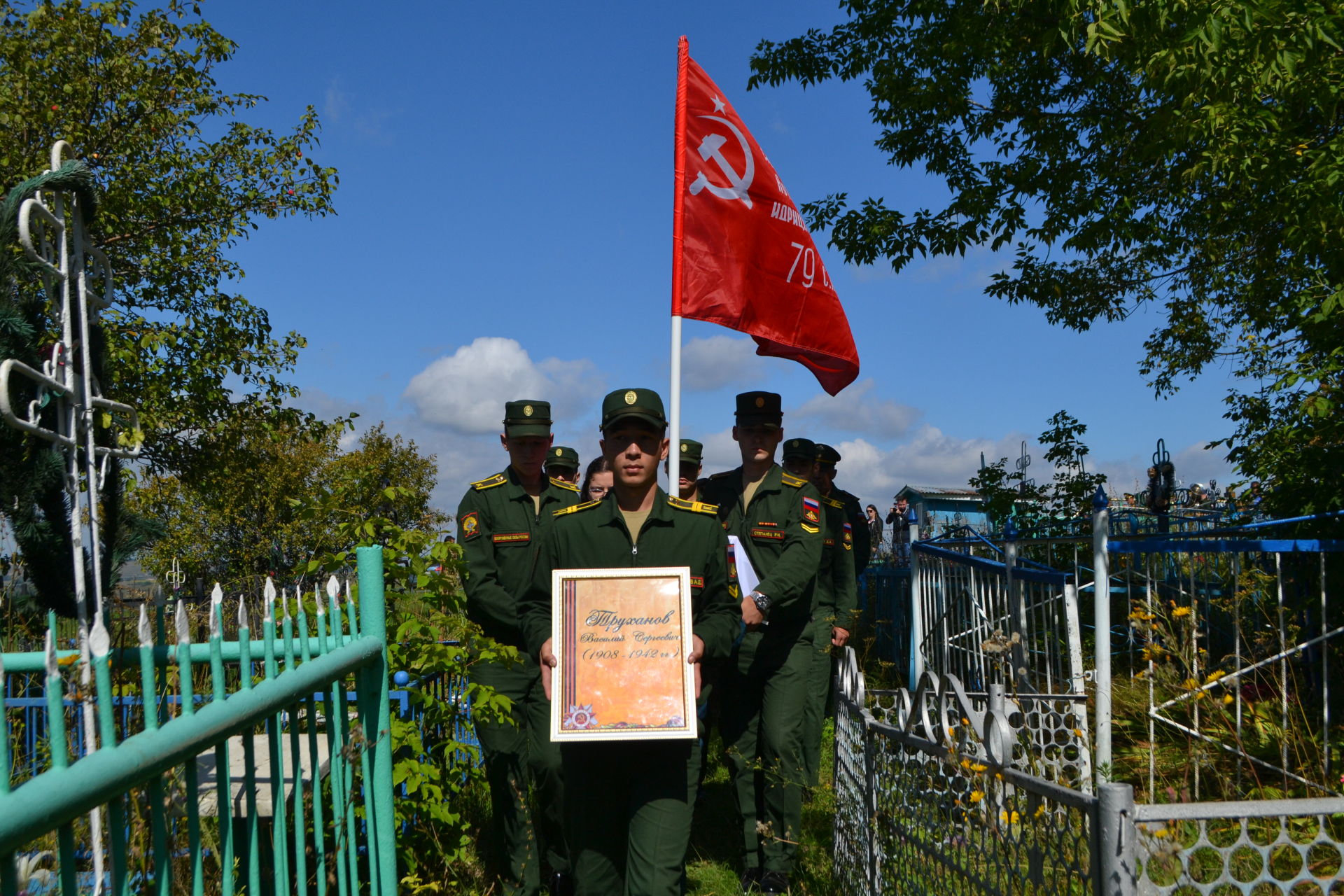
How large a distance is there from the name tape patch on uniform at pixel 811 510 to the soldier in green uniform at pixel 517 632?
4.19 ft

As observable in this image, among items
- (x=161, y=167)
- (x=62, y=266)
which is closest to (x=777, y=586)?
(x=62, y=266)

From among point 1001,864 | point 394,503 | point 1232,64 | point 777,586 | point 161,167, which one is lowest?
point 1001,864

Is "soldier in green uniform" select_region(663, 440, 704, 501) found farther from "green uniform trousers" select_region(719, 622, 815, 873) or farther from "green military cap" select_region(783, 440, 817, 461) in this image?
"green uniform trousers" select_region(719, 622, 815, 873)

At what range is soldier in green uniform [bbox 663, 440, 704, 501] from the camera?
22.1 ft

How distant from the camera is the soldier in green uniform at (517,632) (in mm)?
4594

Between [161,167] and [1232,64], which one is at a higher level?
[161,167]

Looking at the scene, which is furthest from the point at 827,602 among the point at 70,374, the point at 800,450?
the point at 70,374

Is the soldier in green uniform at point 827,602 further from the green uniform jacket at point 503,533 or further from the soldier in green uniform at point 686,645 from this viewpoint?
the green uniform jacket at point 503,533

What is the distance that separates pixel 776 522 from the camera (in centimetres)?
536

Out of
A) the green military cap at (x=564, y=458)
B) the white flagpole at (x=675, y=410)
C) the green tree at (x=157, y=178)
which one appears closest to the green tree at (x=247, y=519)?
the green tree at (x=157, y=178)

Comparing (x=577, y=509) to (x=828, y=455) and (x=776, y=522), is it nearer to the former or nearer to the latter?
(x=776, y=522)

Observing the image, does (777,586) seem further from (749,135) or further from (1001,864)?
(749,135)

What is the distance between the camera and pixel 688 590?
343 centimetres

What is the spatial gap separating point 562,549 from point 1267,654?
3.91 metres
